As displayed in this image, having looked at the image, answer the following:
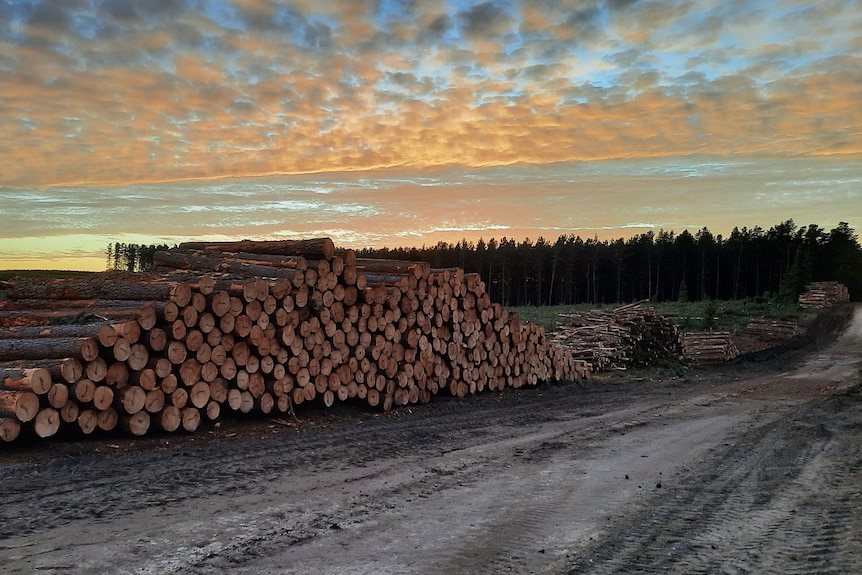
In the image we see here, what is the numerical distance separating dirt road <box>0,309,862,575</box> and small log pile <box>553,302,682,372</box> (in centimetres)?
927

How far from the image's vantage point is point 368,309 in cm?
1157

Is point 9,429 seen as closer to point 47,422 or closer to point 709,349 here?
point 47,422

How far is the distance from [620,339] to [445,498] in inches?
649

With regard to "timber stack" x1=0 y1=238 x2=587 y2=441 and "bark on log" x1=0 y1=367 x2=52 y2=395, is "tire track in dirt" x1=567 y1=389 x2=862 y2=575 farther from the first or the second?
"bark on log" x1=0 y1=367 x2=52 y2=395

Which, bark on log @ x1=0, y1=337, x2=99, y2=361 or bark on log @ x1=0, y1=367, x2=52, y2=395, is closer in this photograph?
bark on log @ x1=0, y1=367, x2=52, y2=395

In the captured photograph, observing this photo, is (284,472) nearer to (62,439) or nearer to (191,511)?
(191,511)

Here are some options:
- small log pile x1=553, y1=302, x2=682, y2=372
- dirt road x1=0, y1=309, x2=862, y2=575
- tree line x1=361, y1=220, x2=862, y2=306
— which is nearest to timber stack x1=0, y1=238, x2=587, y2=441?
dirt road x1=0, y1=309, x2=862, y2=575

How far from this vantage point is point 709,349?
2473 cm

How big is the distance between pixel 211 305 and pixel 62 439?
253cm

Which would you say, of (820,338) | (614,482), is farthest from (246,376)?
(820,338)

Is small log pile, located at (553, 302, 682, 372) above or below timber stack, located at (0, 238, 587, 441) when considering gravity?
below

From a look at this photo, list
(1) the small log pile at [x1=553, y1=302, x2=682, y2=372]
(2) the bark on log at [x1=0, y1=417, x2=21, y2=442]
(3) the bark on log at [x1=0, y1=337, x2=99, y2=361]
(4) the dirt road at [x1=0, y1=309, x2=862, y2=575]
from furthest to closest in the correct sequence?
(1) the small log pile at [x1=553, y1=302, x2=682, y2=372]
(3) the bark on log at [x1=0, y1=337, x2=99, y2=361]
(2) the bark on log at [x1=0, y1=417, x2=21, y2=442]
(4) the dirt road at [x1=0, y1=309, x2=862, y2=575]

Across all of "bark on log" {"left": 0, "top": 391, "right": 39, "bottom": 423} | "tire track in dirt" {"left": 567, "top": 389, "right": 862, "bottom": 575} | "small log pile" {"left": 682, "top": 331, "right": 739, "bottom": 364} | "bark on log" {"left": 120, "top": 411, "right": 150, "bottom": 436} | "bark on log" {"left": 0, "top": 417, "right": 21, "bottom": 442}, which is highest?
"bark on log" {"left": 0, "top": 391, "right": 39, "bottom": 423}

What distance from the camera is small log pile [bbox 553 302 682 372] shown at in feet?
67.8
